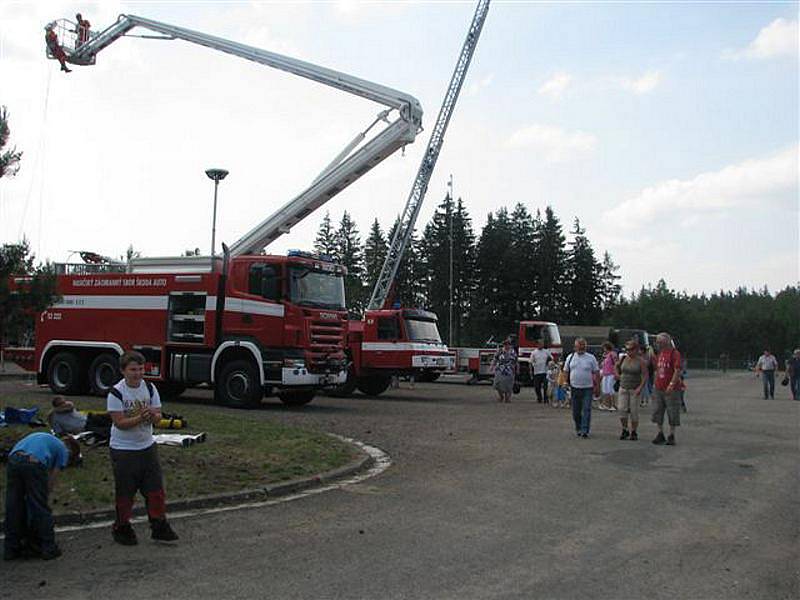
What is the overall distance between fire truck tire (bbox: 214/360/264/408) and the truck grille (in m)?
1.32

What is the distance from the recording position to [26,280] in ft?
30.4

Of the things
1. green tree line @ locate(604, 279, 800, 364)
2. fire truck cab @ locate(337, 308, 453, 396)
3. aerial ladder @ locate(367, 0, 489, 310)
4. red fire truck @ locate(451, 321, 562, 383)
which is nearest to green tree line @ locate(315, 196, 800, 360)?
green tree line @ locate(604, 279, 800, 364)

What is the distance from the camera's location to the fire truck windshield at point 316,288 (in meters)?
18.2

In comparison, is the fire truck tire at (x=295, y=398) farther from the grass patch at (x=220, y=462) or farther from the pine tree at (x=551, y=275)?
the pine tree at (x=551, y=275)

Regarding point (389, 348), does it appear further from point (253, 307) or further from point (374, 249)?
point (374, 249)

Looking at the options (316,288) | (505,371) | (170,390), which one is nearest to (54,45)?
(170,390)

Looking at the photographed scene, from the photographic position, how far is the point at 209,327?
1856cm

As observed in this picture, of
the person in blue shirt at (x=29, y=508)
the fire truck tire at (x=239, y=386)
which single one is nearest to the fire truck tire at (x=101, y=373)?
the fire truck tire at (x=239, y=386)

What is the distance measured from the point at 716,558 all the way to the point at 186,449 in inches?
266

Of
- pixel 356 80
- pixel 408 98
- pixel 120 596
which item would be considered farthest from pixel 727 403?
pixel 120 596

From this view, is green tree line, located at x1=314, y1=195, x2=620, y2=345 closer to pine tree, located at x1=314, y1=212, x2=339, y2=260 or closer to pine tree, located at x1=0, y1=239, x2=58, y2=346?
pine tree, located at x1=314, y1=212, x2=339, y2=260

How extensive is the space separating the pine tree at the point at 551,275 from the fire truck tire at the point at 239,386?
70734 mm

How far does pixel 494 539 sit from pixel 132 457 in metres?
3.12

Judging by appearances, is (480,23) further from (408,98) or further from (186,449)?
(186,449)
